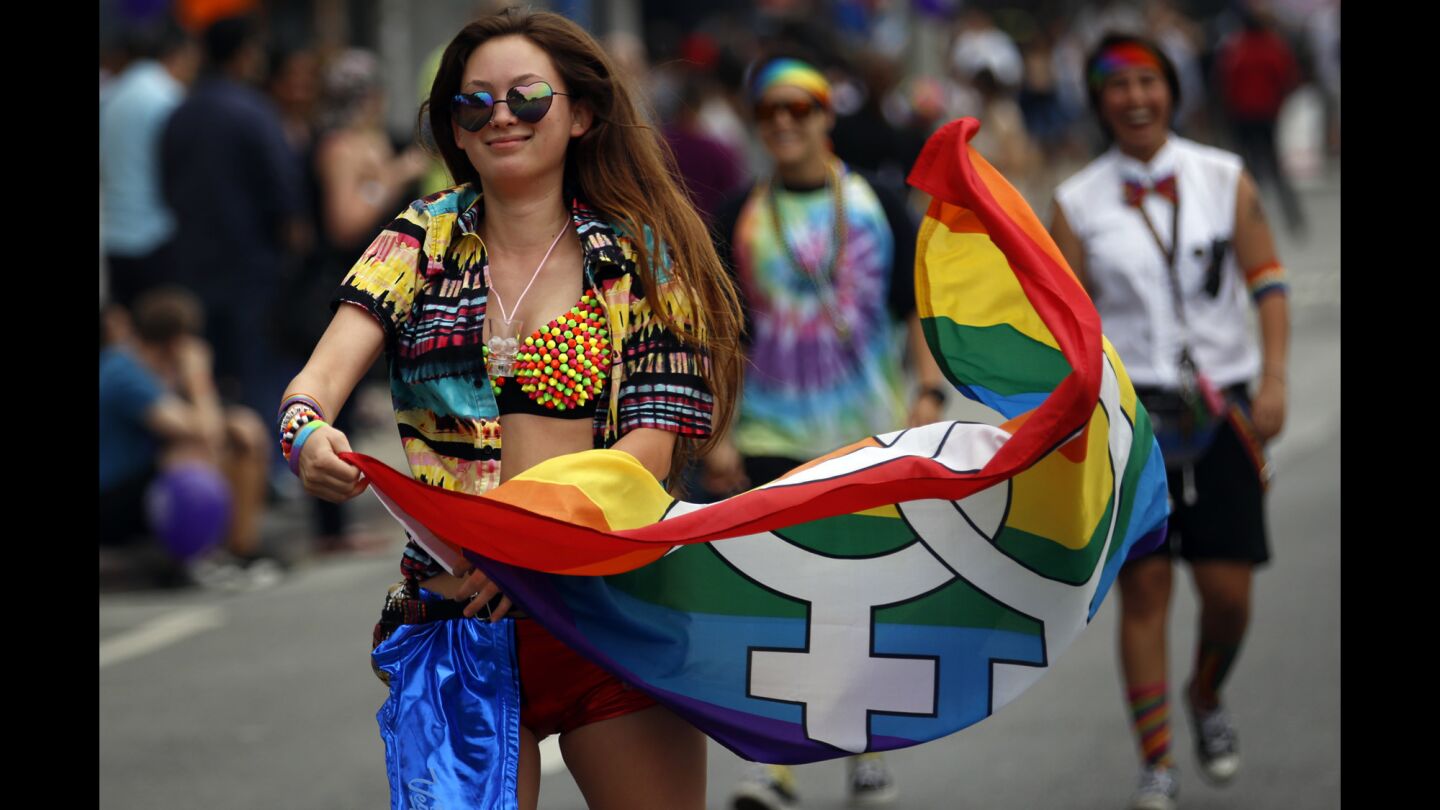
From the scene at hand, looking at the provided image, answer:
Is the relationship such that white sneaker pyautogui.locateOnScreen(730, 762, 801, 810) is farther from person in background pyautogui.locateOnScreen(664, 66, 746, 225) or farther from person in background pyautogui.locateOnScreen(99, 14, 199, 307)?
person in background pyautogui.locateOnScreen(99, 14, 199, 307)

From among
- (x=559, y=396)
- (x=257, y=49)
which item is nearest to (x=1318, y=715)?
(x=559, y=396)

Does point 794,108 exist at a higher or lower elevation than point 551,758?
higher

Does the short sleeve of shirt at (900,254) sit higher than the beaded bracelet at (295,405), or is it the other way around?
the short sleeve of shirt at (900,254)

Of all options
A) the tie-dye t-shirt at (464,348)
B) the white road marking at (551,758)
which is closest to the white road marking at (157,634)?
the white road marking at (551,758)

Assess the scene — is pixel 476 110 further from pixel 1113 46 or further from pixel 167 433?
pixel 167 433

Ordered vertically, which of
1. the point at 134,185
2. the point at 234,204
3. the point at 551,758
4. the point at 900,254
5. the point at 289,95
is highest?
the point at 289,95

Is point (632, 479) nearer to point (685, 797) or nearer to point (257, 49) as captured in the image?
point (685, 797)

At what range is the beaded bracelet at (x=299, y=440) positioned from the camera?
3439 millimetres

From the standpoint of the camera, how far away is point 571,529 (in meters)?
3.47

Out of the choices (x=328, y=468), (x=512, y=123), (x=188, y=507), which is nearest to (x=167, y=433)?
(x=188, y=507)

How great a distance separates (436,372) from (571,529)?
427 mm

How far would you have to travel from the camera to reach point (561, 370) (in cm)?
370

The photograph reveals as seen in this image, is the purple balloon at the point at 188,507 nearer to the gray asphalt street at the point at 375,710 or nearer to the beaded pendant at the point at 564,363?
the gray asphalt street at the point at 375,710

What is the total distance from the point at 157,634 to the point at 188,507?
2.57ft
